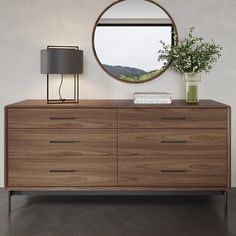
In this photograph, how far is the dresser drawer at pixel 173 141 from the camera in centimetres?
305

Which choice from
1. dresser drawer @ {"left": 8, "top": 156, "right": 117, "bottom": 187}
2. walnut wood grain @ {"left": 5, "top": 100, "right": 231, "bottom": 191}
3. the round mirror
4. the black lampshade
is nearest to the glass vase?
walnut wood grain @ {"left": 5, "top": 100, "right": 231, "bottom": 191}

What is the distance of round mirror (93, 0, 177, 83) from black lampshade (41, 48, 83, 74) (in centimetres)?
37

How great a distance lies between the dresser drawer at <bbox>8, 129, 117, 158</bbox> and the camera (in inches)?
120

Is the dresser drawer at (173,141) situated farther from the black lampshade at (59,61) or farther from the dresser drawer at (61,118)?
the black lampshade at (59,61)

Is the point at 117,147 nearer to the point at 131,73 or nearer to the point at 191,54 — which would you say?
the point at 131,73

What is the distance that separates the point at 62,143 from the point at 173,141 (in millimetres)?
814

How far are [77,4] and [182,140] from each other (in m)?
1.45

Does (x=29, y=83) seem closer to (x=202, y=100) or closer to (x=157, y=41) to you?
(x=157, y=41)

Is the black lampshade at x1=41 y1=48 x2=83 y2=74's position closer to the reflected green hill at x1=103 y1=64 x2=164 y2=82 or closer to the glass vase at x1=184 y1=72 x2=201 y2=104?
the reflected green hill at x1=103 y1=64 x2=164 y2=82

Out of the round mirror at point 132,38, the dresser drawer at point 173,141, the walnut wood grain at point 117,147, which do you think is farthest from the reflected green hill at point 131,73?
the dresser drawer at point 173,141

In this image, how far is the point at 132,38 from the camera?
3.52 metres

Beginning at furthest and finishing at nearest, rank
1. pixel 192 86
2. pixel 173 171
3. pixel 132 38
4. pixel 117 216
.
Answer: pixel 132 38
pixel 192 86
pixel 173 171
pixel 117 216

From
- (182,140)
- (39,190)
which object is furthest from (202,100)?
(39,190)

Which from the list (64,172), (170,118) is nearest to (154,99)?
(170,118)
